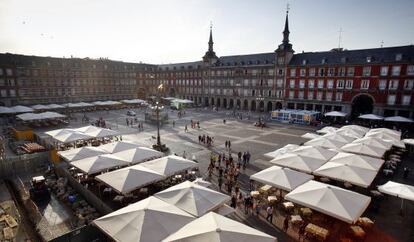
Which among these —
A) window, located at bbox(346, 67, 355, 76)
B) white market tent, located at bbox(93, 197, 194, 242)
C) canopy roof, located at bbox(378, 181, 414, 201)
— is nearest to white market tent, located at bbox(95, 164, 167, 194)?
white market tent, located at bbox(93, 197, 194, 242)

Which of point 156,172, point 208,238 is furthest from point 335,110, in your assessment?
point 208,238

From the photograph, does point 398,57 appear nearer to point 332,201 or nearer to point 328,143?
point 328,143

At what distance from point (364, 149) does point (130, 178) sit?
19.3 meters

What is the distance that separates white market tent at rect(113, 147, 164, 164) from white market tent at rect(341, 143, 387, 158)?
1685 centimetres

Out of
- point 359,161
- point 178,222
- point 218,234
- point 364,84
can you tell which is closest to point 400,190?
point 359,161

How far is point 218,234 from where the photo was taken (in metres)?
7.76

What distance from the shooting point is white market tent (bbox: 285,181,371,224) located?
10797 millimetres

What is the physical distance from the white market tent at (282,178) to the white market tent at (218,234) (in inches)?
244

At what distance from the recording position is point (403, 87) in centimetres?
3953

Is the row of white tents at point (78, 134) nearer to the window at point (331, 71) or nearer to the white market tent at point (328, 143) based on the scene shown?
the white market tent at point (328, 143)

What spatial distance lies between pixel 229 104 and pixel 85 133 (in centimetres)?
4741

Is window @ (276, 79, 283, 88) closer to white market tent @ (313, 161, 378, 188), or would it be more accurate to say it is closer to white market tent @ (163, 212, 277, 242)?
white market tent @ (313, 161, 378, 188)

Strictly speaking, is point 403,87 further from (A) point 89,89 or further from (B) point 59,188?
(A) point 89,89

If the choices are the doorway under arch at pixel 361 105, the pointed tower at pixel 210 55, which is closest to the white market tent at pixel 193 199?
the doorway under arch at pixel 361 105
